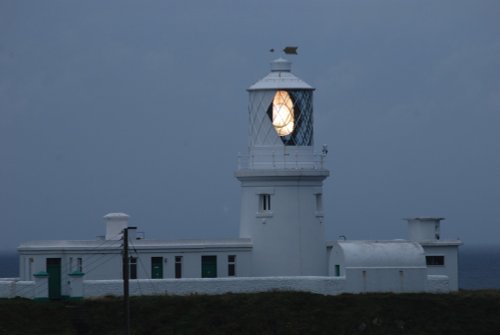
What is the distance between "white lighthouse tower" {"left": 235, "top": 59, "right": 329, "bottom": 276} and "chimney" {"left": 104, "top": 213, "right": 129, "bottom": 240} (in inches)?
161

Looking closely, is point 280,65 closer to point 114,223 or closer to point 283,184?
point 283,184

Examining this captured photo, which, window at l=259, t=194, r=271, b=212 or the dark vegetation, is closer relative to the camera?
the dark vegetation

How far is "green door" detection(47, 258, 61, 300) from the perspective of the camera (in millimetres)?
52156

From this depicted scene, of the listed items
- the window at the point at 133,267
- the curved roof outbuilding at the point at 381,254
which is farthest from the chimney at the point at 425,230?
the window at the point at 133,267

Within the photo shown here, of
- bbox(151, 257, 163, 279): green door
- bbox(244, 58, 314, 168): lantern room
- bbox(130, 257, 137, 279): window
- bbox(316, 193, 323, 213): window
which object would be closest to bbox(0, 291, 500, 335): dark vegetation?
bbox(130, 257, 137, 279): window

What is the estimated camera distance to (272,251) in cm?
5412

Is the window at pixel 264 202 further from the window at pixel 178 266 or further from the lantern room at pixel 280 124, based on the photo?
the window at pixel 178 266

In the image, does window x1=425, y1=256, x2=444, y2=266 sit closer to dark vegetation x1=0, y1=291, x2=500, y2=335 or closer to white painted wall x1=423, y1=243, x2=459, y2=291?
white painted wall x1=423, y1=243, x2=459, y2=291

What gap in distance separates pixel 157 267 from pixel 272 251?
3907mm

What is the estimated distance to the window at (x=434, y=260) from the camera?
5550 centimetres

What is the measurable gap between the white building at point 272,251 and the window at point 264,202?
0.11 ft

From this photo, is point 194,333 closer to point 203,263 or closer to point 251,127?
point 203,263

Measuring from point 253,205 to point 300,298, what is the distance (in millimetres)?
4939

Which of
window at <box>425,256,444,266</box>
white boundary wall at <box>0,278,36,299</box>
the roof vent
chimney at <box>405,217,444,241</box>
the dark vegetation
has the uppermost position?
the roof vent
